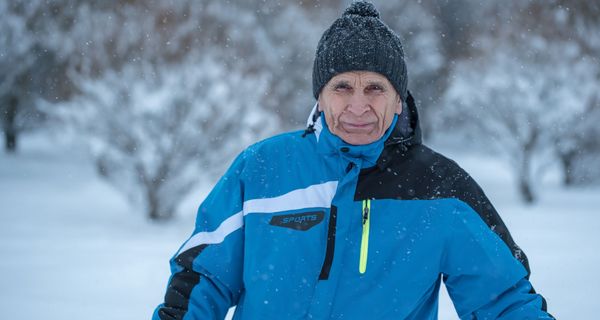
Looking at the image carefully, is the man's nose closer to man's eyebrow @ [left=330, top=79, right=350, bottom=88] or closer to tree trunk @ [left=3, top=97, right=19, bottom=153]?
man's eyebrow @ [left=330, top=79, right=350, bottom=88]

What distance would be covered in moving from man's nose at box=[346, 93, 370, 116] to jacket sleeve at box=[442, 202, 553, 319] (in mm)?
389

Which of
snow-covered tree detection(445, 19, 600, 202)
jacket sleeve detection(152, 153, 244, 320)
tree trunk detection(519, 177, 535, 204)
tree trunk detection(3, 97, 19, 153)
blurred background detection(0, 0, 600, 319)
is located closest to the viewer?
jacket sleeve detection(152, 153, 244, 320)

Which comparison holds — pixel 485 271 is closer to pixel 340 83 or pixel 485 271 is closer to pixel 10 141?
pixel 340 83

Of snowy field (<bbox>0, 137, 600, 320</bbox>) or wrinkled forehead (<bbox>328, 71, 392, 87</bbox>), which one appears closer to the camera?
wrinkled forehead (<bbox>328, 71, 392, 87</bbox>)

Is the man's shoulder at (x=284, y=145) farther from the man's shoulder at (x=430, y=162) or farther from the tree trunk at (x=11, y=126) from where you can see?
the tree trunk at (x=11, y=126)

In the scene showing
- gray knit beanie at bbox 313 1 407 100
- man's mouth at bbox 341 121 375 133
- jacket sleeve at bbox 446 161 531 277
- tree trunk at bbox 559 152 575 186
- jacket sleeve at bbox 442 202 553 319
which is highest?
tree trunk at bbox 559 152 575 186

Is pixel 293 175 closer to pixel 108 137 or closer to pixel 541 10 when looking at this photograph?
pixel 108 137

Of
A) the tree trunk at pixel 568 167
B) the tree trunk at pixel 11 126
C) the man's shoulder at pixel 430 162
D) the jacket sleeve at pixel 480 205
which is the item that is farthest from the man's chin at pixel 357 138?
the tree trunk at pixel 11 126

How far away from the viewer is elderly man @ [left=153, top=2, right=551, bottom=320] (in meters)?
1.47

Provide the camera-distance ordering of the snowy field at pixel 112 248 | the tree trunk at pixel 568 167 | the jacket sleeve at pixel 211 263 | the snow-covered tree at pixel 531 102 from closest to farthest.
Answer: the jacket sleeve at pixel 211 263 < the snowy field at pixel 112 248 < the snow-covered tree at pixel 531 102 < the tree trunk at pixel 568 167

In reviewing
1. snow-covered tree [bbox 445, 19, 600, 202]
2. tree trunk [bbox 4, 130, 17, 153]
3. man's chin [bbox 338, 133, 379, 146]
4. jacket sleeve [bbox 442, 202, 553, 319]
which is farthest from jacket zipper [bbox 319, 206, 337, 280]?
tree trunk [bbox 4, 130, 17, 153]

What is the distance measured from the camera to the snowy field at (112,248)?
4062 mm

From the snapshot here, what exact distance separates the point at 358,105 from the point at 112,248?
483 cm

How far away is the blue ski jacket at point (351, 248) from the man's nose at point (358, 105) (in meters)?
0.10
